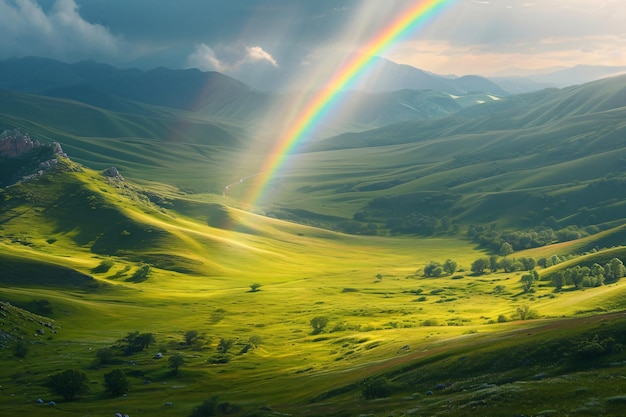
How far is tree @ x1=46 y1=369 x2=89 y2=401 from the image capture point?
100562 millimetres

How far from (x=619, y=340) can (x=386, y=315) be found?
367ft

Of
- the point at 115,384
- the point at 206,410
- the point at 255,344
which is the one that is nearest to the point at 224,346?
the point at 255,344

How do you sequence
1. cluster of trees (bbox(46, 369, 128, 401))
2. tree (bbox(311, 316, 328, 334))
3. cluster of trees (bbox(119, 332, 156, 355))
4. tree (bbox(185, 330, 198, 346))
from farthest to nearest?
tree (bbox(311, 316, 328, 334)) → tree (bbox(185, 330, 198, 346)) → cluster of trees (bbox(119, 332, 156, 355)) → cluster of trees (bbox(46, 369, 128, 401))

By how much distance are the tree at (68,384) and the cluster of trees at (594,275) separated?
150764 mm

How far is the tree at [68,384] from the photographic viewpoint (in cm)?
10056

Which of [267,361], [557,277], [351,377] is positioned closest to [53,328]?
[267,361]

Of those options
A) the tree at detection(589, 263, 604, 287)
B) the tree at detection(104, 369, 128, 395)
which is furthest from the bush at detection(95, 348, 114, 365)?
the tree at detection(589, 263, 604, 287)

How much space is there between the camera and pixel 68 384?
331ft

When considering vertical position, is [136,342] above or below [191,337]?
above

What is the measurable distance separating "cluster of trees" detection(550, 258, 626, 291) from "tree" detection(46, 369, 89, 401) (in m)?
151

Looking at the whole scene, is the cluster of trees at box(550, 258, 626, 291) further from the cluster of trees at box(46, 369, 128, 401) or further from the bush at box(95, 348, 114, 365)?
the cluster of trees at box(46, 369, 128, 401)

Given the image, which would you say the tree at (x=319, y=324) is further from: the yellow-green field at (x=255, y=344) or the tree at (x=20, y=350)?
the tree at (x=20, y=350)

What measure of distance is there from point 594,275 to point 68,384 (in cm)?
16493

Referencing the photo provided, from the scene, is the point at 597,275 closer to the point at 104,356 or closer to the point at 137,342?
the point at 137,342
